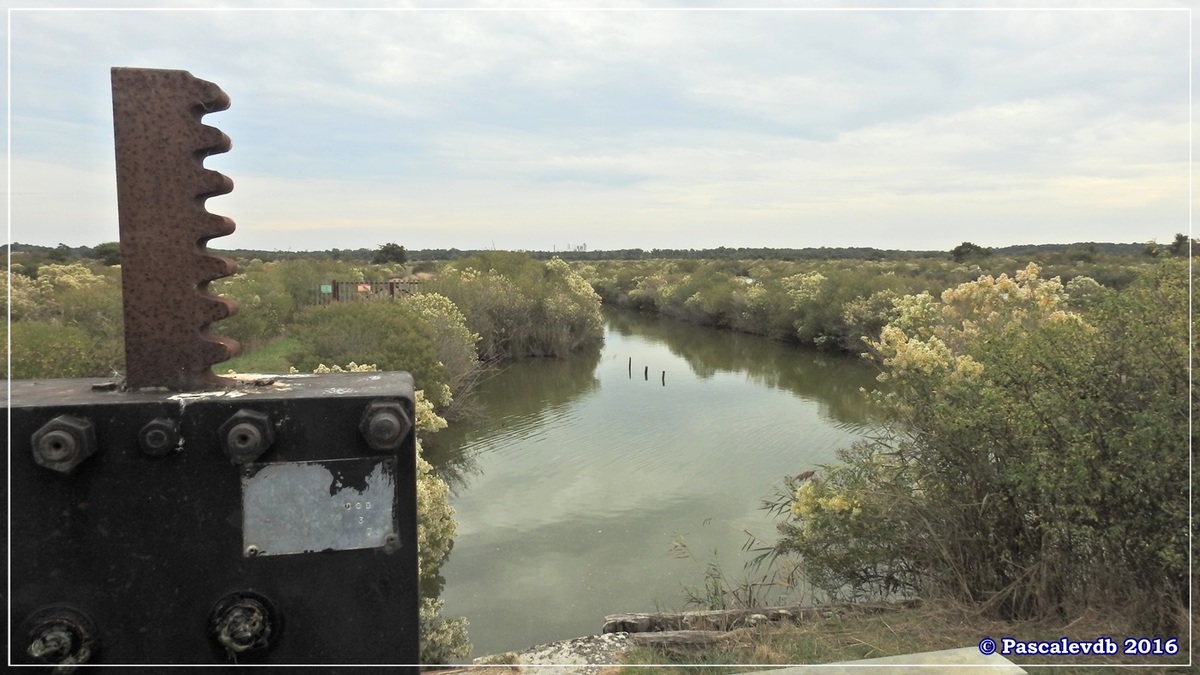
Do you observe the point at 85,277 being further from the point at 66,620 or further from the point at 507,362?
the point at 66,620

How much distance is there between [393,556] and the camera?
2.38m

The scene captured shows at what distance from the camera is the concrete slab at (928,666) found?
3350 mm

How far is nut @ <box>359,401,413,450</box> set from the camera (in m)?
2.26

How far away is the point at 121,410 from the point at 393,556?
0.91m

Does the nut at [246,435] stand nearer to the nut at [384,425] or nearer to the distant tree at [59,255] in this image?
the nut at [384,425]

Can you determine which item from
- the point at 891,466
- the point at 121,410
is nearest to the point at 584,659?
the point at 891,466

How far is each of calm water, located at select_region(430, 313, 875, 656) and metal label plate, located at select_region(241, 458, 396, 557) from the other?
628 cm

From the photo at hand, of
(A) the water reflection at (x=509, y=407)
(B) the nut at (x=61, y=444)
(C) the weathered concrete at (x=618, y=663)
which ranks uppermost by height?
(B) the nut at (x=61, y=444)

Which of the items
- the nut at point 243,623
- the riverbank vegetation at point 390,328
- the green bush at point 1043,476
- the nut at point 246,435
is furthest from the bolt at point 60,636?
the green bush at point 1043,476

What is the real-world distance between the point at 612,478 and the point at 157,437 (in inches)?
496

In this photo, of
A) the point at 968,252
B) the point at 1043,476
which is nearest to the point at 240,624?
the point at 1043,476

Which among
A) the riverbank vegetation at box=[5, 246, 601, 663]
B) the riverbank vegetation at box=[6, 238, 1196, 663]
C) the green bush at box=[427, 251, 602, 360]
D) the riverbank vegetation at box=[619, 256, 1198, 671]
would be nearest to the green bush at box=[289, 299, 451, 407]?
the riverbank vegetation at box=[5, 246, 601, 663]

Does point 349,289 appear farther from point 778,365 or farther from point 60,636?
point 60,636

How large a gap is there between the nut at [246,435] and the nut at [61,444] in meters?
0.35
